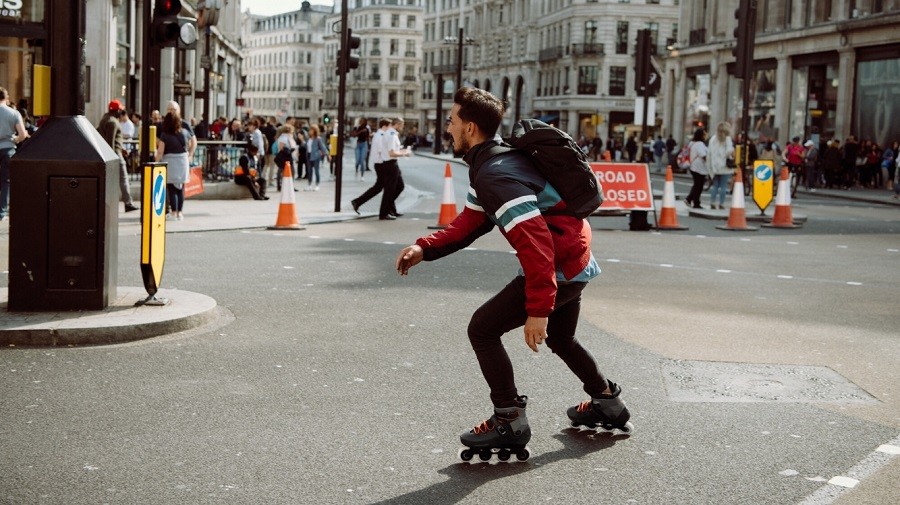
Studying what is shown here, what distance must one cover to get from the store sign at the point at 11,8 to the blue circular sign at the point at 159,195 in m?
17.9

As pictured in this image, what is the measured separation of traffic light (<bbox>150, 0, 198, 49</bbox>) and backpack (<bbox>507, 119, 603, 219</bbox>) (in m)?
7.24

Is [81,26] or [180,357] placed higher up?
[81,26]

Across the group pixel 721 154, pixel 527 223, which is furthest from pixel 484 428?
pixel 721 154

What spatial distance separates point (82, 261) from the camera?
329 inches

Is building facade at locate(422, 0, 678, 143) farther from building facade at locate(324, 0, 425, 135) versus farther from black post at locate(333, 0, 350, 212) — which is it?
black post at locate(333, 0, 350, 212)

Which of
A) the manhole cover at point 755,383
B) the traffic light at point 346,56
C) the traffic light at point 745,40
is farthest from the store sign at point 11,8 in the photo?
the manhole cover at point 755,383

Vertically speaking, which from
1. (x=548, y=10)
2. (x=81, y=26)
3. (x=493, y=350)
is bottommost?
(x=493, y=350)

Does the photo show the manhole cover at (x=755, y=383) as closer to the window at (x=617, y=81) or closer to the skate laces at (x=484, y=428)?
the skate laces at (x=484, y=428)

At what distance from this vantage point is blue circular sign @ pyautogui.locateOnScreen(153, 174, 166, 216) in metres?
8.77

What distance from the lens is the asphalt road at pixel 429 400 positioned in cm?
492

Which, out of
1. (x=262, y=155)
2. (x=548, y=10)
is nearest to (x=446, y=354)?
(x=262, y=155)

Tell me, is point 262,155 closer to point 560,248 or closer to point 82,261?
point 82,261

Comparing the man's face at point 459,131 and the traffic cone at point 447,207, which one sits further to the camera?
the traffic cone at point 447,207

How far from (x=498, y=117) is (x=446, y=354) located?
2748 mm
